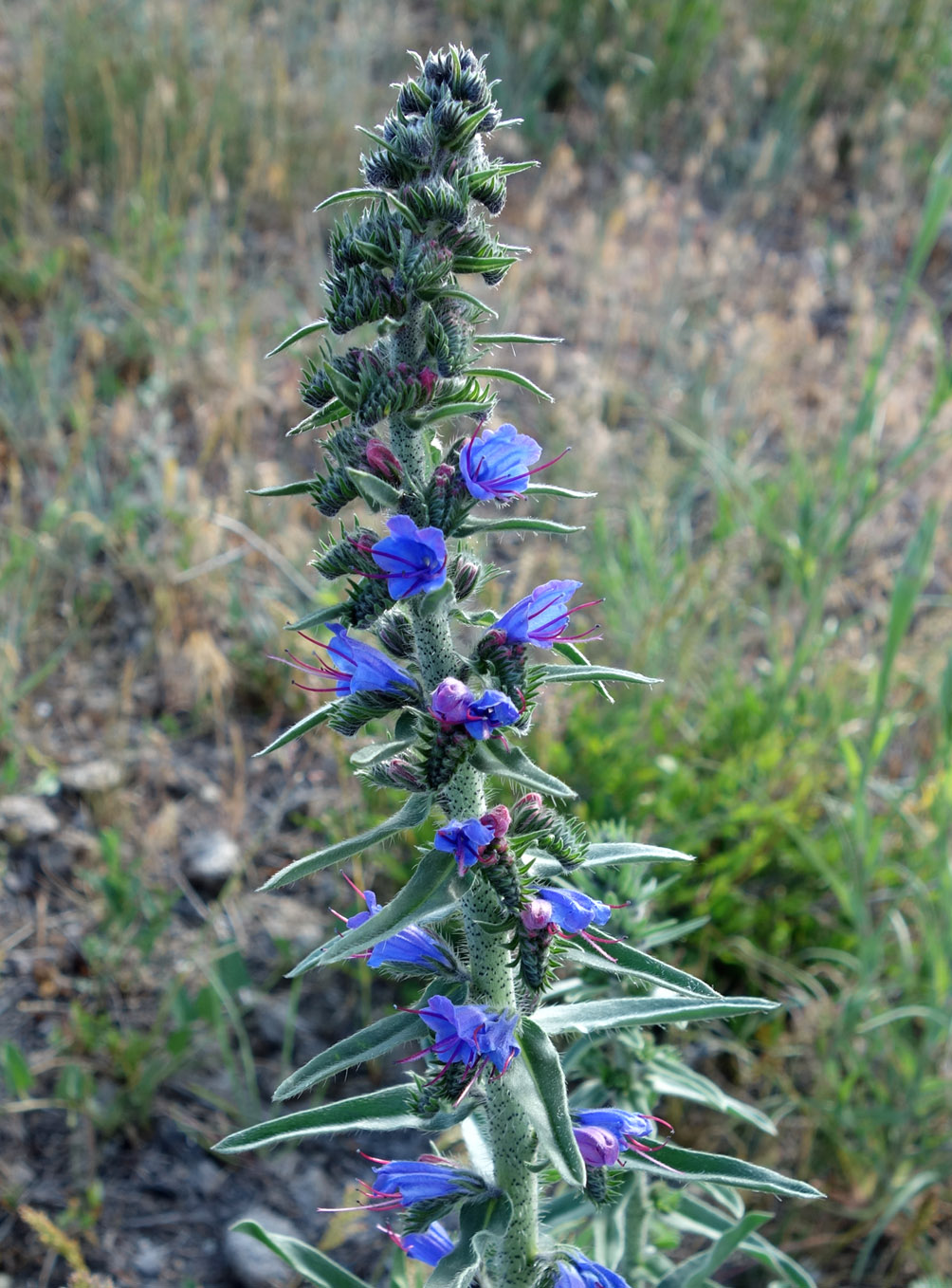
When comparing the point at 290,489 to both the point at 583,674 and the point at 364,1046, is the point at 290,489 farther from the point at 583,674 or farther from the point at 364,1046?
the point at 364,1046

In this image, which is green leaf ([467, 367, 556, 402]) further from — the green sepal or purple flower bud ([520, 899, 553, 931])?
purple flower bud ([520, 899, 553, 931])

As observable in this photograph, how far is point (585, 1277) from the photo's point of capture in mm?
1515

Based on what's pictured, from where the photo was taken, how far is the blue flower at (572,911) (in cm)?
138

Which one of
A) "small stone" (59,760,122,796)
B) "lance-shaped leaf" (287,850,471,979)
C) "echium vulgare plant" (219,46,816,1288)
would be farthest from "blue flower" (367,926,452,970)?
"small stone" (59,760,122,796)

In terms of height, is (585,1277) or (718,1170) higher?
(718,1170)

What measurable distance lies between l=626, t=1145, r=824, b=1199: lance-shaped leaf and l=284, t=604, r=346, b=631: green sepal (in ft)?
2.68

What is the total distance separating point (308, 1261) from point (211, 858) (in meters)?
1.82

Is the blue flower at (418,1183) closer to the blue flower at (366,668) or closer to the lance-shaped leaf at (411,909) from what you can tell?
the lance-shaped leaf at (411,909)

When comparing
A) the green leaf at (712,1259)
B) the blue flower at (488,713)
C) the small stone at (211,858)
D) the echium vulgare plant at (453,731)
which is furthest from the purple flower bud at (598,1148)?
the small stone at (211,858)

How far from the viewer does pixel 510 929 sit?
1.42 metres

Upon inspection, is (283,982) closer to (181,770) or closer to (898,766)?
(181,770)

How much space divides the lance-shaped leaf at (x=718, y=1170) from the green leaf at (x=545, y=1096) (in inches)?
7.2

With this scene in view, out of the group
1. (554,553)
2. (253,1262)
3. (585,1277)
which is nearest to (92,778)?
(253,1262)

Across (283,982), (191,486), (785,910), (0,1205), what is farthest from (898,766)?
(0,1205)
